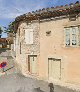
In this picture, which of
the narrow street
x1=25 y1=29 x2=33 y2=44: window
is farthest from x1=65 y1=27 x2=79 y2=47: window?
x1=25 y1=29 x2=33 y2=44: window

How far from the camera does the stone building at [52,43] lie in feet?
47.8

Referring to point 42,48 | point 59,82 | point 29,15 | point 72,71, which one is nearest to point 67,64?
point 72,71

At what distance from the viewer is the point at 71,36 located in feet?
49.0

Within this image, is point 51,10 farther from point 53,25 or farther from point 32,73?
point 32,73

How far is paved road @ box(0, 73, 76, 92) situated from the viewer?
13.8 metres

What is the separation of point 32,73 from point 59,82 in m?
3.83

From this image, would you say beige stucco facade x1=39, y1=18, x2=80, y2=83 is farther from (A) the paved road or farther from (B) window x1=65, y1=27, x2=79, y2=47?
(A) the paved road

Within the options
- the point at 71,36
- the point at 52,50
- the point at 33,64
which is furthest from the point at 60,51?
the point at 33,64

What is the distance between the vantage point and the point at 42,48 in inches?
669

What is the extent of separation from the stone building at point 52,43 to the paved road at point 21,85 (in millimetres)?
942

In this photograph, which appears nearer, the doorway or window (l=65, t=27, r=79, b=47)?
window (l=65, t=27, r=79, b=47)

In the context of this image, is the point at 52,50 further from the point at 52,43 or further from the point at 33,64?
the point at 33,64

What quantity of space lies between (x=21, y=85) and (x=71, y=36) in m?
5.84

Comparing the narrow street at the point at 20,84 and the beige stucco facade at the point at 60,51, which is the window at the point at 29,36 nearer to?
the beige stucco facade at the point at 60,51
